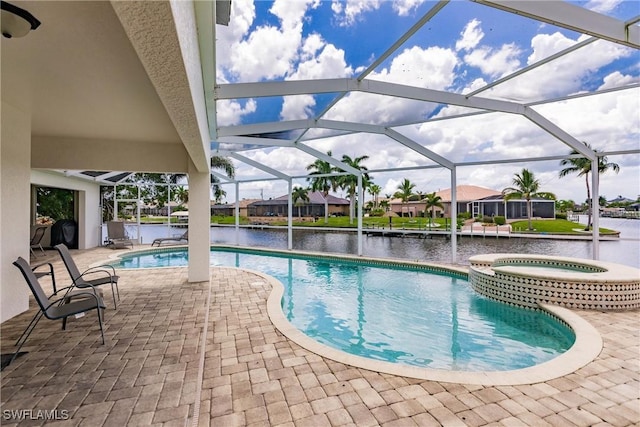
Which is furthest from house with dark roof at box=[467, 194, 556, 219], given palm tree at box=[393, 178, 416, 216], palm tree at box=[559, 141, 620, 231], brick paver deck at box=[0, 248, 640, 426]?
palm tree at box=[393, 178, 416, 216]

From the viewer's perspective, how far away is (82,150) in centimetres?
647

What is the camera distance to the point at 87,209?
13211 mm

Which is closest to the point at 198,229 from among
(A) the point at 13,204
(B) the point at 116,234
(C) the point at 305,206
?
(A) the point at 13,204

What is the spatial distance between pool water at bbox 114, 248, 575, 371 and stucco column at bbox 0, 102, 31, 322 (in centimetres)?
427

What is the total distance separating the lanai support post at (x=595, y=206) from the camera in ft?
24.9

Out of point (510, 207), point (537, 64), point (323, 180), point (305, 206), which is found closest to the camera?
point (537, 64)

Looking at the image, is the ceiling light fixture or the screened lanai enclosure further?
the screened lanai enclosure

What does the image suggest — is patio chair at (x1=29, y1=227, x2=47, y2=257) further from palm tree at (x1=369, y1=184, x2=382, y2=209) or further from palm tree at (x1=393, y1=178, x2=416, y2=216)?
palm tree at (x1=369, y1=184, x2=382, y2=209)

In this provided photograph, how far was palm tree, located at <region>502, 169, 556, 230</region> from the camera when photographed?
9609mm

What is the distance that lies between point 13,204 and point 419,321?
22.5 ft

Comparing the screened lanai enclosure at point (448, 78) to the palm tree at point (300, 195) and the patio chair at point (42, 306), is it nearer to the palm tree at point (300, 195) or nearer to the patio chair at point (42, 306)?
the patio chair at point (42, 306)

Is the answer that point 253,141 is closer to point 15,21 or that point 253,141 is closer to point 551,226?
point 15,21

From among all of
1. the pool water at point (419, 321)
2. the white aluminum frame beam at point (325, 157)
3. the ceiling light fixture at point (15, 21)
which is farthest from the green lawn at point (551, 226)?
the ceiling light fixture at point (15, 21)

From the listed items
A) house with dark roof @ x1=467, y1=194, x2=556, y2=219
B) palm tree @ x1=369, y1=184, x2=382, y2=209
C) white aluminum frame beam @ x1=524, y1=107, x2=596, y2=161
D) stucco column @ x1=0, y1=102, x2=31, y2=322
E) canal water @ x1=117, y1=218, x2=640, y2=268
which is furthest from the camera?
palm tree @ x1=369, y1=184, x2=382, y2=209
